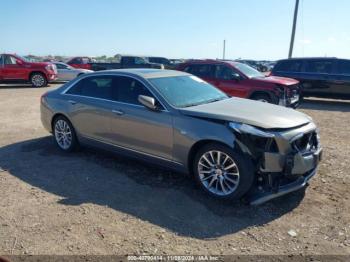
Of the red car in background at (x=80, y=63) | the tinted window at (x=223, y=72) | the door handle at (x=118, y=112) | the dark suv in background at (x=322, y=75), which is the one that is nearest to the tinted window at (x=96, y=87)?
the door handle at (x=118, y=112)

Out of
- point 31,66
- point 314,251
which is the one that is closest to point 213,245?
point 314,251

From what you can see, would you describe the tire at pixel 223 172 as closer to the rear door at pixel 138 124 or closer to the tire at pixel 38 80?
the rear door at pixel 138 124

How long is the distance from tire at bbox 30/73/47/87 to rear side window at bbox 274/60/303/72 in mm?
12293

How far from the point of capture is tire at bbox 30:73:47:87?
18.6 meters

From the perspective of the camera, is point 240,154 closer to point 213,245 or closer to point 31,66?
point 213,245

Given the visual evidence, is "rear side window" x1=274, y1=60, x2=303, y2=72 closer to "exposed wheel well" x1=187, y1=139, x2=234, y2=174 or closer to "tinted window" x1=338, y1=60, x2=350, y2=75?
"tinted window" x1=338, y1=60, x2=350, y2=75

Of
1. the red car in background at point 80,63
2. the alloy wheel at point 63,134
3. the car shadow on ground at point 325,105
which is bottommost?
the car shadow on ground at point 325,105

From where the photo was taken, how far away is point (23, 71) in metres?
18.4

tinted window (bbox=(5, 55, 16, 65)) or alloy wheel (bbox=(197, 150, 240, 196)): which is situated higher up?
tinted window (bbox=(5, 55, 16, 65))

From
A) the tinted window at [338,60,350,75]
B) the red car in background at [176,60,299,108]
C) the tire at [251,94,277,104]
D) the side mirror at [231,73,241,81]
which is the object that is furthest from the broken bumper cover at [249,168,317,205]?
the tinted window at [338,60,350,75]

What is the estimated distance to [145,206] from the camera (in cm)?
422

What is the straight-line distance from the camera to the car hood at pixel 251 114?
13.7 ft

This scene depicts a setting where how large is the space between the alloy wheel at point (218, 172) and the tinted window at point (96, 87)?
2.06 metres

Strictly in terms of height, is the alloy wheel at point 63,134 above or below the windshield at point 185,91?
below
